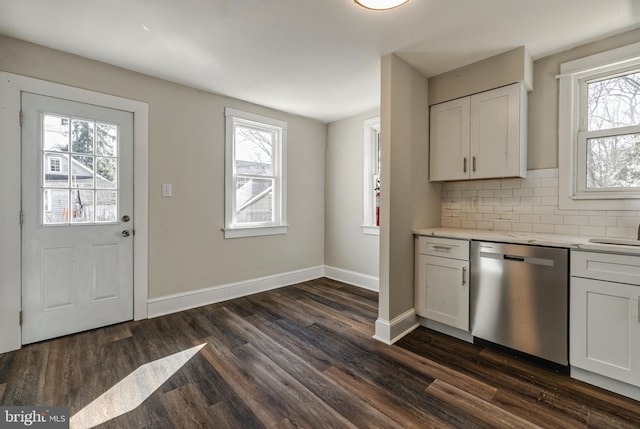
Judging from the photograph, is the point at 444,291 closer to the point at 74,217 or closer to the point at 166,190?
the point at 166,190

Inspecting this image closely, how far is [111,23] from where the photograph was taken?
2.04m

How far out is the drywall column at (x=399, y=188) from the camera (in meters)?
2.47

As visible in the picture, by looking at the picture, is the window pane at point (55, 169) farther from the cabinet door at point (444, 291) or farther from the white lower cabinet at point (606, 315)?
the white lower cabinet at point (606, 315)

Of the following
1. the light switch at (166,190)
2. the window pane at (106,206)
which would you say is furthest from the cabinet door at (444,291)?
the window pane at (106,206)

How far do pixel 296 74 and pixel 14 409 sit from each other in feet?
10.4

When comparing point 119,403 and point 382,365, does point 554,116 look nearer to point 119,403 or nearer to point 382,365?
point 382,365

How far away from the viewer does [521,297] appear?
213 centimetres

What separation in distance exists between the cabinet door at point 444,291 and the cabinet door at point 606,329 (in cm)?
70

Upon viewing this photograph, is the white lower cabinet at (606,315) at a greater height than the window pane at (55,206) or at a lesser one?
lesser

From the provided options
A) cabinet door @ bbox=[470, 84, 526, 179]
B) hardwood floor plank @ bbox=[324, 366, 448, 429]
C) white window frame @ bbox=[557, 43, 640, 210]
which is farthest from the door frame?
white window frame @ bbox=[557, 43, 640, 210]

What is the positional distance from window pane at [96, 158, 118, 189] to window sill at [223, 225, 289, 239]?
1.21 meters

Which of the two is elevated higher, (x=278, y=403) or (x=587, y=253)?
(x=587, y=253)


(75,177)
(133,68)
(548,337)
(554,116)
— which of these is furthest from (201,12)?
(548,337)

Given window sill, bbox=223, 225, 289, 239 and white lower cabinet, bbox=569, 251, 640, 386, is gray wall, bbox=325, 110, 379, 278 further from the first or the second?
white lower cabinet, bbox=569, 251, 640, 386
